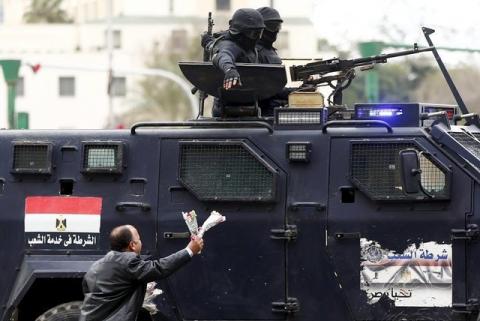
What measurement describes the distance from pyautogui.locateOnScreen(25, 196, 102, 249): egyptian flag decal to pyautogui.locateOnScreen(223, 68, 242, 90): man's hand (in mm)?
1325

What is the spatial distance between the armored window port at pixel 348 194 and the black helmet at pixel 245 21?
1696mm

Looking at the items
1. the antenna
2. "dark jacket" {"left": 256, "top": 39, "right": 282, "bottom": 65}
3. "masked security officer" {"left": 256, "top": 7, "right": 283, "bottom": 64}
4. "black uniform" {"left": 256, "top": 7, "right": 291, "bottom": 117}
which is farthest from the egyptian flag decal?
the antenna

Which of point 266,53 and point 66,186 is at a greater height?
point 266,53

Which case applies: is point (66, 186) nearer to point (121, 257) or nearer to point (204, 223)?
point (204, 223)

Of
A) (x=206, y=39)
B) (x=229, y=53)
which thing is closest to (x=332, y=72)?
(x=206, y=39)

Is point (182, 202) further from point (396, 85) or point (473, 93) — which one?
point (396, 85)

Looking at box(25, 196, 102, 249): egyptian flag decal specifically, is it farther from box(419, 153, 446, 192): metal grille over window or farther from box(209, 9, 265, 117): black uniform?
box(419, 153, 446, 192): metal grille over window

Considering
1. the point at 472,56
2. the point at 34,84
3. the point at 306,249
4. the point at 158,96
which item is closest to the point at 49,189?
the point at 306,249

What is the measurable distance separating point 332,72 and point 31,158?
9.10 ft

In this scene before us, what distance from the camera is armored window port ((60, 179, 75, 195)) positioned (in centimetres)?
1043

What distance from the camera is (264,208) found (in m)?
10.1

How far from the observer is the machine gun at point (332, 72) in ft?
37.4

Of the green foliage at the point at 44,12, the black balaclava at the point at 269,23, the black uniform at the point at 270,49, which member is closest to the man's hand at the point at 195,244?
the black uniform at the point at 270,49

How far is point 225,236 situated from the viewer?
10.1 m
